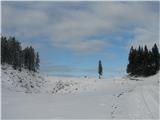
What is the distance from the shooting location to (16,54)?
81.6 m

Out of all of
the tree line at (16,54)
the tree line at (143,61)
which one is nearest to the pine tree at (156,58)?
the tree line at (143,61)

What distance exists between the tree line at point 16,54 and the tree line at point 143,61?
3139cm

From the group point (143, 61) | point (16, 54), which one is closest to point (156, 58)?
point (143, 61)

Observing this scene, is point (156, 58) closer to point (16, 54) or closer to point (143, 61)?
point (143, 61)

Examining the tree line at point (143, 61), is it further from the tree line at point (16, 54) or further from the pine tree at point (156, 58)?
the tree line at point (16, 54)

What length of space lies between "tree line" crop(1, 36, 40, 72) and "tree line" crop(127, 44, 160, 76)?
1236 inches

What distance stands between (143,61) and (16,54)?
123 ft

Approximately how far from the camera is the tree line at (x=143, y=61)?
86750mm

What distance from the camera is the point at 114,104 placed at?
19109 mm

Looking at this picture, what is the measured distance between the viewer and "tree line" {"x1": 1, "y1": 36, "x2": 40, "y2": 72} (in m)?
75.6

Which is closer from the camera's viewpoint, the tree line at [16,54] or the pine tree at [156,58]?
the tree line at [16,54]

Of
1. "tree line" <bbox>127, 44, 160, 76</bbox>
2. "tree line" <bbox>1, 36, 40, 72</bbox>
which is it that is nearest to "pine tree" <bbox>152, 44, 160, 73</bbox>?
"tree line" <bbox>127, 44, 160, 76</bbox>

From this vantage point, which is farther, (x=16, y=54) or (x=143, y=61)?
(x=143, y=61)

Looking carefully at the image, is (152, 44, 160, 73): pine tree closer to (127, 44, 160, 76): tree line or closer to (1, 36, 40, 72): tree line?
(127, 44, 160, 76): tree line
